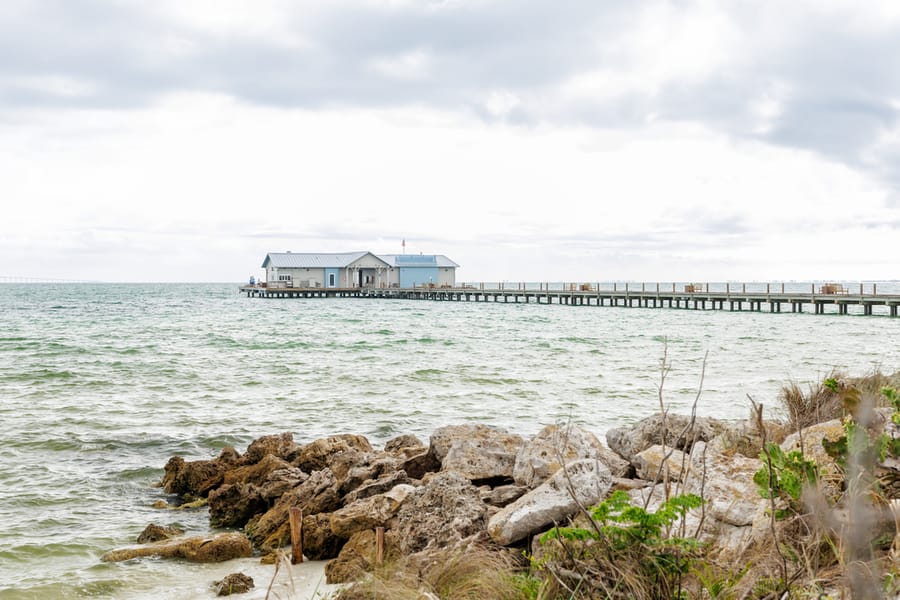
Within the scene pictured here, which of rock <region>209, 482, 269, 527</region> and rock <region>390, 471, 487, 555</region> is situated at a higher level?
rock <region>390, 471, 487, 555</region>

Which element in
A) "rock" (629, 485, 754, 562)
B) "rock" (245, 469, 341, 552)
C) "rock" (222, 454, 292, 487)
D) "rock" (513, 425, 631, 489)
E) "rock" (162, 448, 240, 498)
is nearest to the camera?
"rock" (629, 485, 754, 562)

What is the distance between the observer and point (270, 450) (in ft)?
32.6

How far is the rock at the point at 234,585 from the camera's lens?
6.00m

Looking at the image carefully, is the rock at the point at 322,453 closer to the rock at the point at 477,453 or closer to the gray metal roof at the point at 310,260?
the rock at the point at 477,453

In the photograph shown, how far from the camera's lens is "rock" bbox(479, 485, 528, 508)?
21.7ft

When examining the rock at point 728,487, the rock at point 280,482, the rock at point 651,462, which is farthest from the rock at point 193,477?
the rock at point 728,487

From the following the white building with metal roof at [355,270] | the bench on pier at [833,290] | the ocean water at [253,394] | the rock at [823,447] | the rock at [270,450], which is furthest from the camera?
→ the white building with metal roof at [355,270]

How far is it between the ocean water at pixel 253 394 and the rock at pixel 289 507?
48 cm

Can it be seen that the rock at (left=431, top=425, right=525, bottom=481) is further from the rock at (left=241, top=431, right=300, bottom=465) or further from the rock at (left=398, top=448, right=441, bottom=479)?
the rock at (left=241, top=431, right=300, bottom=465)

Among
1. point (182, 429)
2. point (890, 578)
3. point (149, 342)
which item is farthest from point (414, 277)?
point (890, 578)

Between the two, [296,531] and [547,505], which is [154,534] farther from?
[547,505]

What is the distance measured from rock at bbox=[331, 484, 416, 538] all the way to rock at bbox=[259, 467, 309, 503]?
1411 millimetres

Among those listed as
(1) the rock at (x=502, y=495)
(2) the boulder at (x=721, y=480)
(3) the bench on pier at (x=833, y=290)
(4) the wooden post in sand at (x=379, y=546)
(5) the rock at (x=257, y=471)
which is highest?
(3) the bench on pier at (x=833, y=290)

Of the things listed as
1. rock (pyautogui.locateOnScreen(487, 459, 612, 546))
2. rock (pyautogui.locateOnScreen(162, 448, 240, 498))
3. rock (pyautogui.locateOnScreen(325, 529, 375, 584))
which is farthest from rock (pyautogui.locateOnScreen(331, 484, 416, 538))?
rock (pyautogui.locateOnScreen(162, 448, 240, 498))
